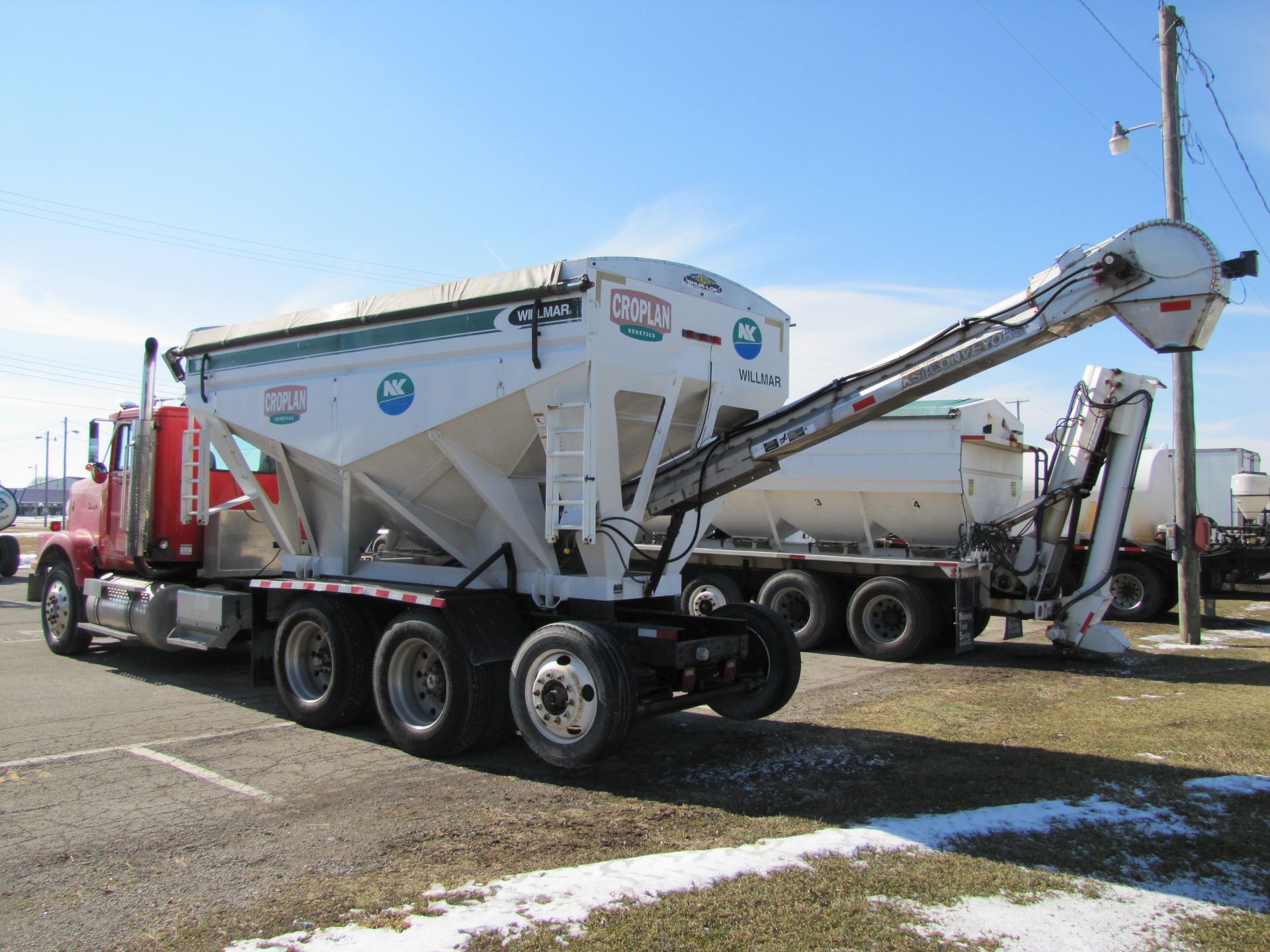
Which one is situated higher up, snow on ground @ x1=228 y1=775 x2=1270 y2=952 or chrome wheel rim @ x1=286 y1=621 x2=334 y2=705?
chrome wheel rim @ x1=286 y1=621 x2=334 y2=705

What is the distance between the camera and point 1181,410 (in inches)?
506

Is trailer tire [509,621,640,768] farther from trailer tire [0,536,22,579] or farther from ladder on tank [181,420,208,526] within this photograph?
trailer tire [0,536,22,579]

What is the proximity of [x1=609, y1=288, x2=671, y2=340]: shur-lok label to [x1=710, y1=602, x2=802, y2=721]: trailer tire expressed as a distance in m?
2.28

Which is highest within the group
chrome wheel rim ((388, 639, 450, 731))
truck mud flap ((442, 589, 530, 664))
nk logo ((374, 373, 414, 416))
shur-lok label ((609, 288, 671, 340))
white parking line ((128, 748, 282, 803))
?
shur-lok label ((609, 288, 671, 340))

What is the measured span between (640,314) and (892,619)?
22.5 feet

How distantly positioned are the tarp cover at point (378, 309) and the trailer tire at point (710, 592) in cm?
661

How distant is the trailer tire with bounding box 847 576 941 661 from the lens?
1135 cm

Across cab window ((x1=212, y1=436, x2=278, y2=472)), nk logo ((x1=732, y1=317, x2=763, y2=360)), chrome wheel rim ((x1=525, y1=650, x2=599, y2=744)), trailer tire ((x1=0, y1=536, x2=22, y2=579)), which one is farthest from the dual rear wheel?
trailer tire ((x1=0, y1=536, x2=22, y2=579))

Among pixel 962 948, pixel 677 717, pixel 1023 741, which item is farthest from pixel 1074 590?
pixel 962 948

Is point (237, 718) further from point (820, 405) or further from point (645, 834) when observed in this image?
point (820, 405)

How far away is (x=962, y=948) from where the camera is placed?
357 cm

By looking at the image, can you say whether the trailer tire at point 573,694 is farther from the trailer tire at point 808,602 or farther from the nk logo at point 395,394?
the trailer tire at point 808,602

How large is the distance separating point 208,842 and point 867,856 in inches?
131

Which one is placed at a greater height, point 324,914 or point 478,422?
point 478,422
